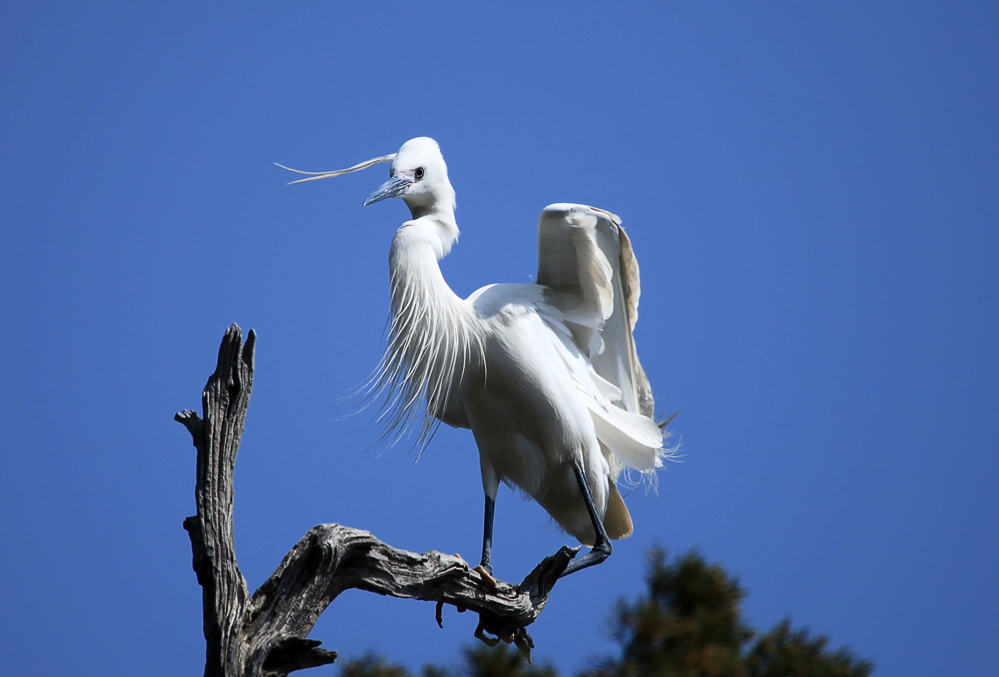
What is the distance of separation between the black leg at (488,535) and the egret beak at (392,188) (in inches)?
52.4

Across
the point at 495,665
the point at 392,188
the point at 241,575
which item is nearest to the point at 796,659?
the point at 495,665

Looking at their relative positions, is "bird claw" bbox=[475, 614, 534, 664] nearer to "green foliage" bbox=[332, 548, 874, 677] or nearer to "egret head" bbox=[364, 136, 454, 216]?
"green foliage" bbox=[332, 548, 874, 677]

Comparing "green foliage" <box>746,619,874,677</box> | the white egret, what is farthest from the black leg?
"green foliage" <box>746,619,874,677</box>

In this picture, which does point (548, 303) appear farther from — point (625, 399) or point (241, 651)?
point (241, 651)

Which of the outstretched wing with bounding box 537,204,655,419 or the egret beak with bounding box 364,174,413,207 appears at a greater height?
the egret beak with bounding box 364,174,413,207

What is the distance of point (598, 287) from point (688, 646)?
5.39ft

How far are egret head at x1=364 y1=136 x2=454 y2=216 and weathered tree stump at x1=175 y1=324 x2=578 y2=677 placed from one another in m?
1.54

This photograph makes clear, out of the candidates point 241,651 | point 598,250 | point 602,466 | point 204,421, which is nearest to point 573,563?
point 602,466

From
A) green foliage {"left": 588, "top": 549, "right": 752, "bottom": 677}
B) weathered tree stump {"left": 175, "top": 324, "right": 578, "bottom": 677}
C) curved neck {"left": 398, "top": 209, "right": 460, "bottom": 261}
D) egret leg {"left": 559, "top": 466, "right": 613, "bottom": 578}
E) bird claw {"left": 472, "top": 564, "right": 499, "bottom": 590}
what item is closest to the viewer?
weathered tree stump {"left": 175, "top": 324, "right": 578, "bottom": 677}

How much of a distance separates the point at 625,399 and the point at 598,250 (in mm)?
840

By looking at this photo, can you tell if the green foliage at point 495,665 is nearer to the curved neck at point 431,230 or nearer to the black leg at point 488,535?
the black leg at point 488,535

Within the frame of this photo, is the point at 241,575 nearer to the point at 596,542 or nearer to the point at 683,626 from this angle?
the point at 683,626

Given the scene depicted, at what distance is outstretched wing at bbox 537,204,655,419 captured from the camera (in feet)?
12.3

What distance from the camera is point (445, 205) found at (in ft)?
12.6
